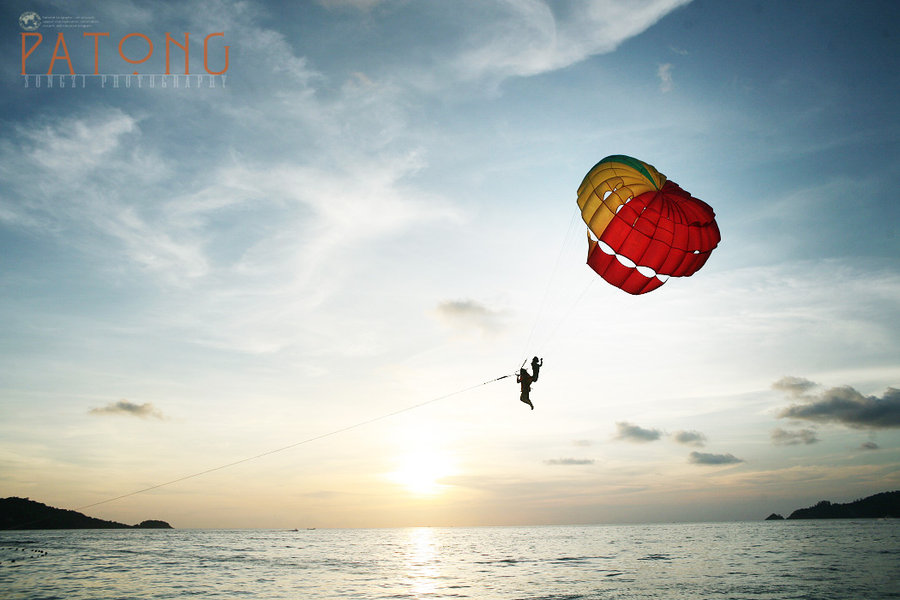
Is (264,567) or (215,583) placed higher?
(215,583)

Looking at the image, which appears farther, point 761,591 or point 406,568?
point 406,568

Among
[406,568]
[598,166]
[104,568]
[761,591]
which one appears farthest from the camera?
[406,568]

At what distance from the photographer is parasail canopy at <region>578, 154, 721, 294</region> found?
58.4 ft

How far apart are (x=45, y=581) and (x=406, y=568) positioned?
2291cm

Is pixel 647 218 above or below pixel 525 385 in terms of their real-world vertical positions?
above

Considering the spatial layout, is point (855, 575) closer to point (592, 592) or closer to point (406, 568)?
point (592, 592)

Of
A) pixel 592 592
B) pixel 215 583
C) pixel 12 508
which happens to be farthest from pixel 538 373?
pixel 12 508

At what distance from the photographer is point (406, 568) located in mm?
39906

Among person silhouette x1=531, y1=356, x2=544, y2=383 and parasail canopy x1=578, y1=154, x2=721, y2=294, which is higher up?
parasail canopy x1=578, y1=154, x2=721, y2=294

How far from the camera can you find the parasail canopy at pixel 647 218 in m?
17.8

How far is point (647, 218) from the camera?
1783 cm

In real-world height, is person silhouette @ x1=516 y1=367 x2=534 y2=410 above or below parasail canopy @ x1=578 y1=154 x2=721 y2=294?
below

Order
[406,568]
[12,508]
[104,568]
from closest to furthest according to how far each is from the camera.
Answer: [104,568] → [406,568] → [12,508]

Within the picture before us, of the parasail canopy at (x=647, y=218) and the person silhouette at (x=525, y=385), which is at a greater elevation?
the parasail canopy at (x=647, y=218)
